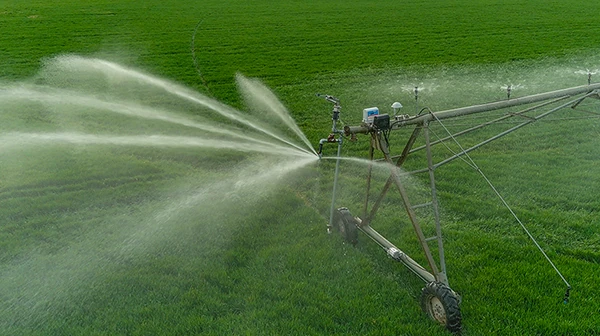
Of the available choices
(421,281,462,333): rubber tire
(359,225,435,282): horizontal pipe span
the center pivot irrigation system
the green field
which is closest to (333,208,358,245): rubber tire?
the center pivot irrigation system

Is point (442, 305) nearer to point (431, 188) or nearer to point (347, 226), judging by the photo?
point (431, 188)

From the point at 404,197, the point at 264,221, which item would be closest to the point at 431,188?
the point at 404,197

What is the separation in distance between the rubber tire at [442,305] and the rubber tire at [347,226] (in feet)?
5.90

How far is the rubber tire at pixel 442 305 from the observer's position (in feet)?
18.2

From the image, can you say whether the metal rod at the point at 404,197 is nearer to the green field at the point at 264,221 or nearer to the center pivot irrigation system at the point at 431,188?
the center pivot irrigation system at the point at 431,188

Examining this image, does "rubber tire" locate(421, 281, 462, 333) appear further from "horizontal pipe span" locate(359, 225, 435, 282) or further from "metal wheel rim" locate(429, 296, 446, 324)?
"horizontal pipe span" locate(359, 225, 435, 282)

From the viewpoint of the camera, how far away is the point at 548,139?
11883mm

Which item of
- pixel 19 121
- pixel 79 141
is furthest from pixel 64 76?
pixel 79 141

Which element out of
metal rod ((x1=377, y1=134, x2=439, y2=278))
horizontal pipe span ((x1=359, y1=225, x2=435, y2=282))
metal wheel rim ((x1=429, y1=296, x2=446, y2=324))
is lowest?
metal wheel rim ((x1=429, y1=296, x2=446, y2=324))

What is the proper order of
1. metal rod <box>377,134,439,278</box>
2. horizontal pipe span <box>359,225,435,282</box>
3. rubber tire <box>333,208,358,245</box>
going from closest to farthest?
1. metal rod <box>377,134,439,278</box>
2. horizontal pipe span <box>359,225,435,282</box>
3. rubber tire <box>333,208,358,245</box>

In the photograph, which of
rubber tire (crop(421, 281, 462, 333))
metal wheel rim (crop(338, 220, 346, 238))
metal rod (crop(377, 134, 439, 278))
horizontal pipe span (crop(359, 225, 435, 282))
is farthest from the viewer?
metal wheel rim (crop(338, 220, 346, 238))

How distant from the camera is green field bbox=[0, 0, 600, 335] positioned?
6078 mm

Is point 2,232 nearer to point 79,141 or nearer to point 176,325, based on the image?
point 176,325

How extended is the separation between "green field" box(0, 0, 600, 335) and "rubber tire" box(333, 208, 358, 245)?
0.15 m
